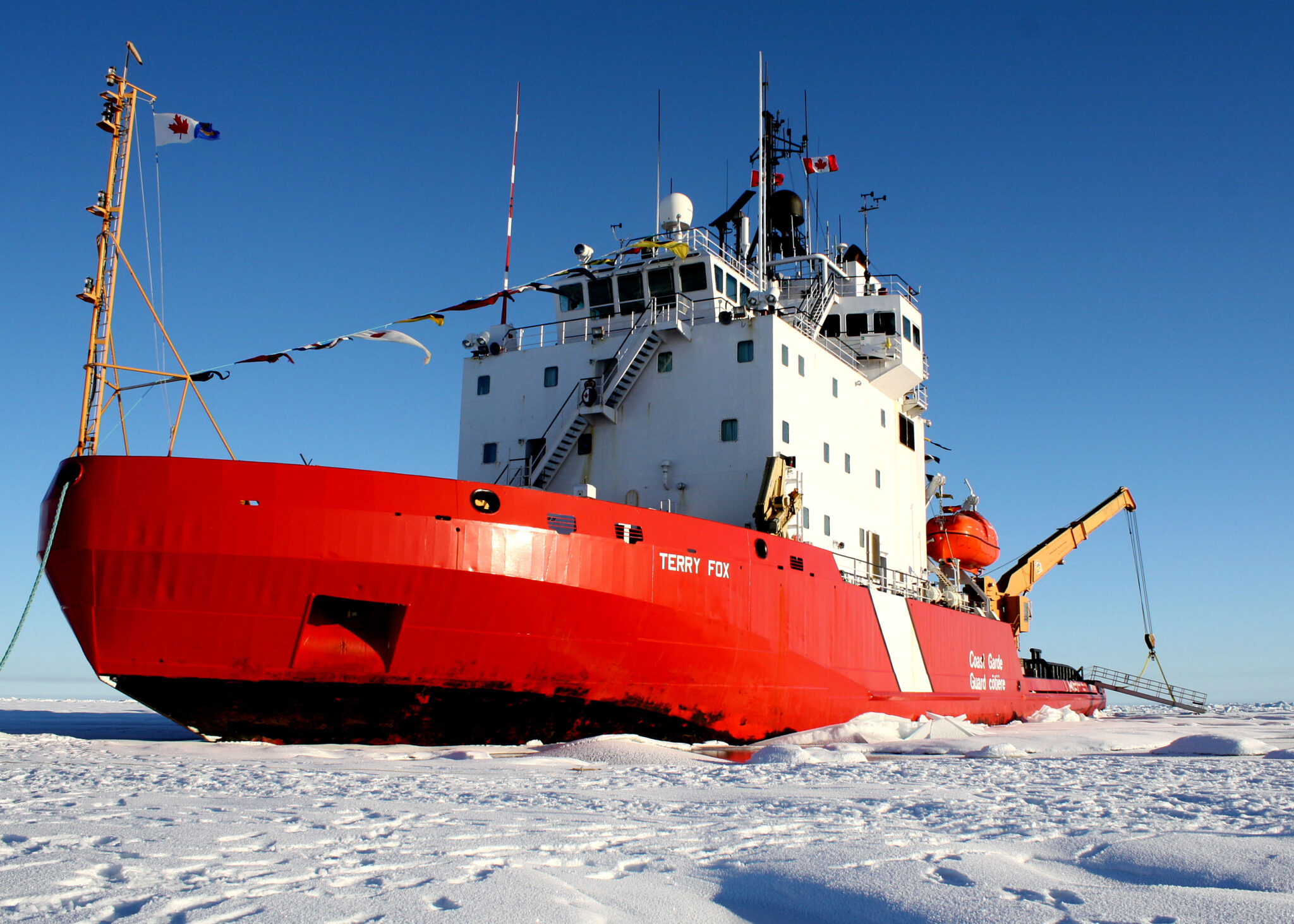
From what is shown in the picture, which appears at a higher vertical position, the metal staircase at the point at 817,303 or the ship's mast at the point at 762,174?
the ship's mast at the point at 762,174

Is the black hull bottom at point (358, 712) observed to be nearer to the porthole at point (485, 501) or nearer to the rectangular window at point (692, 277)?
the porthole at point (485, 501)

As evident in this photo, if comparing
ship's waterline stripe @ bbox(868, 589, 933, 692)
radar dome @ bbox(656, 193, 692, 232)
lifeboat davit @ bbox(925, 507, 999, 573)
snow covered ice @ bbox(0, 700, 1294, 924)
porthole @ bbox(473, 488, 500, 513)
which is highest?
radar dome @ bbox(656, 193, 692, 232)

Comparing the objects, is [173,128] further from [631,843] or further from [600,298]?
[631,843]

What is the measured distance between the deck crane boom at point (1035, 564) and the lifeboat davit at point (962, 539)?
844 millimetres

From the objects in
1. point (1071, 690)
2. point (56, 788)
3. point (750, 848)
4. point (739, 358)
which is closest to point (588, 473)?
point (739, 358)

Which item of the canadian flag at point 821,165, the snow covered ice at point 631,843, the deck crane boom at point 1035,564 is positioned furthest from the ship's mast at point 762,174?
the snow covered ice at point 631,843

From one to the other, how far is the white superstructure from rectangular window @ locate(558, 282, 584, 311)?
3cm

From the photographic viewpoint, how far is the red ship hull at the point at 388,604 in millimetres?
9641

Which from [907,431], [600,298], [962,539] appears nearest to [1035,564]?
[962,539]

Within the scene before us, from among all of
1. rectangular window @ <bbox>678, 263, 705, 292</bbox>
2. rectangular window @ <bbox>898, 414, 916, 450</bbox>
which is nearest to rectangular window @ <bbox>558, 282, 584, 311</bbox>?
rectangular window @ <bbox>678, 263, 705, 292</bbox>

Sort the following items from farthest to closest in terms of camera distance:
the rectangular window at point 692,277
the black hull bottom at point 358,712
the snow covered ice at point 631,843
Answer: the rectangular window at point 692,277, the black hull bottom at point 358,712, the snow covered ice at point 631,843

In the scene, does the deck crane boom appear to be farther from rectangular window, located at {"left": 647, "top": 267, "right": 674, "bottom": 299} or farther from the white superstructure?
rectangular window, located at {"left": 647, "top": 267, "right": 674, "bottom": 299}

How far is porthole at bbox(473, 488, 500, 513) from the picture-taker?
10.6m

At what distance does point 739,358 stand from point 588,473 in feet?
10.5
